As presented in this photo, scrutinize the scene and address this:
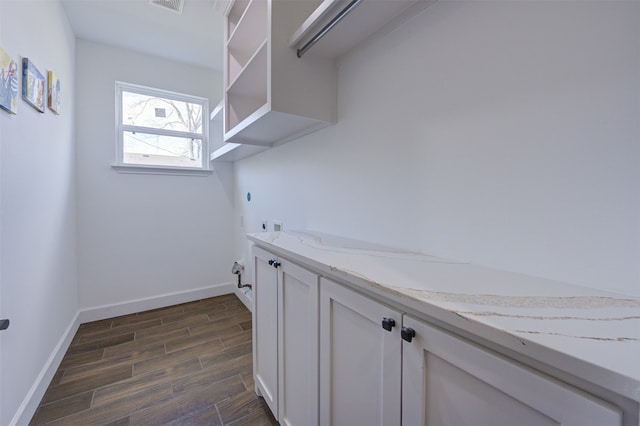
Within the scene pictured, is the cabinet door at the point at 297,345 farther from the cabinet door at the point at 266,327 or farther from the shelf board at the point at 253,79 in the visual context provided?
the shelf board at the point at 253,79

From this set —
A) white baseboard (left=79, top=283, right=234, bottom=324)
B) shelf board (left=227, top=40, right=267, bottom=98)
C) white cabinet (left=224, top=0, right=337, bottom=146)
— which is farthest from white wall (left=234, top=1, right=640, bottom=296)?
white baseboard (left=79, top=283, right=234, bottom=324)

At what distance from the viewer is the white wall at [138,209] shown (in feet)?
7.82

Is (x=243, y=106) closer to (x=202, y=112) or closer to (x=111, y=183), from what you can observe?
(x=202, y=112)

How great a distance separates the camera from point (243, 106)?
1.87 m

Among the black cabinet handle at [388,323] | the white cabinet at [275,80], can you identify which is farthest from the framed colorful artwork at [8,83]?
the black cabinet handle at [388,323]

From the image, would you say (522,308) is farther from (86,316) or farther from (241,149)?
(86,316)

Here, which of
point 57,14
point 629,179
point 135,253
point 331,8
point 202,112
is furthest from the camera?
point 202,112

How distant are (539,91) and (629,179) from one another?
292mm

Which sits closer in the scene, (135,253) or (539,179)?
(539,179)

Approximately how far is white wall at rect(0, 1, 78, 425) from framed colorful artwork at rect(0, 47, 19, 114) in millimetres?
47

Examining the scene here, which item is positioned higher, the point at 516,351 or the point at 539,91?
the point at 539,91

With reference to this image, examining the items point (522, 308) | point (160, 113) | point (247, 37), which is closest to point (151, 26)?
point (160, 113)

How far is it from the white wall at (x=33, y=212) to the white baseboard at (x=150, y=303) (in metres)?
0.36

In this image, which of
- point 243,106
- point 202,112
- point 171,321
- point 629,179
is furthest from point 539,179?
point 202,112
